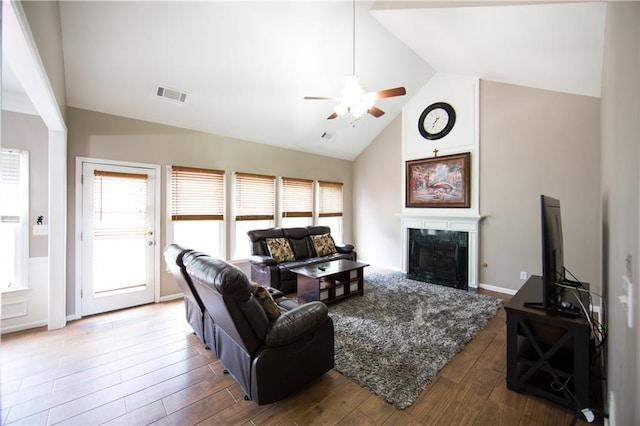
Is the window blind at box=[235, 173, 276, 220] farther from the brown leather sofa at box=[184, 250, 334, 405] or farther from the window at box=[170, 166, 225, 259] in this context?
the brown leather sofa at box=[184, 250, 334, 405]

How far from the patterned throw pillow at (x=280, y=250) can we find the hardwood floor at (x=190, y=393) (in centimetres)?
202

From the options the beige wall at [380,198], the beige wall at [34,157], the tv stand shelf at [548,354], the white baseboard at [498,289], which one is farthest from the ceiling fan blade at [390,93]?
the beige wall at [34,157]

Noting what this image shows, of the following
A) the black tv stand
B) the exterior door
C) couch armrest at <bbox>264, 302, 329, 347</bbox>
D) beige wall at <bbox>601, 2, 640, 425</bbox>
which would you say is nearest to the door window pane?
the exterior door

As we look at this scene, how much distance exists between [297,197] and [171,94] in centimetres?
298

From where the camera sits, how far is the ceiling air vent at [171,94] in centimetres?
372

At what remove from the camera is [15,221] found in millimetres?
3238

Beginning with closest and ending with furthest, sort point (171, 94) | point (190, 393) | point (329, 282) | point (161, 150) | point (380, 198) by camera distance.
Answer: point (190, 393), point (171, 94), point (329, 282), point (161, 150), point (380, 198)

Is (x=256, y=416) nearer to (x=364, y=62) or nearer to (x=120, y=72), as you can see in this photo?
(x=120, y=72)

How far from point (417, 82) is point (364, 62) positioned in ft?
5.00

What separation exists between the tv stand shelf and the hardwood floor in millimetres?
105

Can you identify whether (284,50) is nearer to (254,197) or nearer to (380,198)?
(254,197)

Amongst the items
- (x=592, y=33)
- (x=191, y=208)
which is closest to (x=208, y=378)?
(x=191, y=208)

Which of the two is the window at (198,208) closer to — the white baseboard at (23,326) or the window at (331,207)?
the white baseboard at (23,326)

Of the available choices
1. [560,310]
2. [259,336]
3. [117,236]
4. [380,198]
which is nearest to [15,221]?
[117,236]
